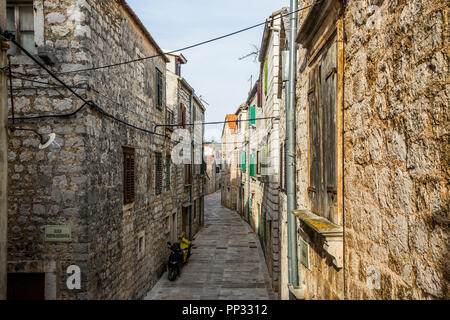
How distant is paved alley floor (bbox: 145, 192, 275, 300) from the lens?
10.5m

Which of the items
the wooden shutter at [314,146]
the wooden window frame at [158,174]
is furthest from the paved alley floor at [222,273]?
the wooden shutter at [314,146]

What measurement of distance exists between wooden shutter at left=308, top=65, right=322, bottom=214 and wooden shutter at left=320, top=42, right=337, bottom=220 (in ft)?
0.61

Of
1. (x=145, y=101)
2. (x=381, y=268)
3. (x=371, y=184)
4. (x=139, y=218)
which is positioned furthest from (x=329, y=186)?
(x=145, y=101)

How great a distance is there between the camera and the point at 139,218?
9.41m

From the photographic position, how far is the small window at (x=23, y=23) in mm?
6055

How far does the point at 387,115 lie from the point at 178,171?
44.2 ft

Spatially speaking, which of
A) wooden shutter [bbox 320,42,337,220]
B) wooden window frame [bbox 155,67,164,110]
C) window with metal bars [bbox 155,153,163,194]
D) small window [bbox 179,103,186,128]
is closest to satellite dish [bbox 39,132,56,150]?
wooden shutter [bbox 320,42,337,220]

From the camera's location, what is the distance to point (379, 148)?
2441mm

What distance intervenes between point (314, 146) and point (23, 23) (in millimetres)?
5512

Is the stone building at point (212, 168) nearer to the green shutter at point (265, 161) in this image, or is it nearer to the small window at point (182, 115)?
the small window at point (182, 115)

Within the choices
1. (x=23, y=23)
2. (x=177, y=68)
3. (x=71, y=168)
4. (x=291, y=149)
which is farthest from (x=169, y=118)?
(x=291, y=149)

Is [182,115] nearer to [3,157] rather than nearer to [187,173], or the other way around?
[187,173]

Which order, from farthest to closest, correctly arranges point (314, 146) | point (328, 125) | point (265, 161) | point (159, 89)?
point (265, 161), point (159, 89), point (314, 146), point (328, 125)

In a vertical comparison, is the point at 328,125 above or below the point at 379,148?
above
